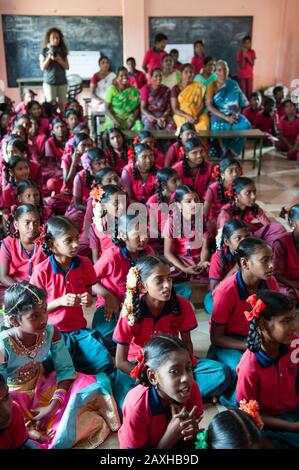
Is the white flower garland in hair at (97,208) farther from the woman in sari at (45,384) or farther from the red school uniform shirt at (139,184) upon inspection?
the woman in sari at (45,384)

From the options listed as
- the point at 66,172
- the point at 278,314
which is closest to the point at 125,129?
the point at 66,172

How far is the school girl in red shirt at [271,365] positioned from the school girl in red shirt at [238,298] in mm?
371

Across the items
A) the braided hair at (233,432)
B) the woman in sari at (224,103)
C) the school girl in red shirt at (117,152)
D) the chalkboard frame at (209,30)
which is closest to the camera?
the braided hair at (233,432)

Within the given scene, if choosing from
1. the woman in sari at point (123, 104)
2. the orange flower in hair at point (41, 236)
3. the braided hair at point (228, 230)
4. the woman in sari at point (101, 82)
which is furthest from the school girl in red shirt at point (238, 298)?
the woman in sari at point (101, 82)

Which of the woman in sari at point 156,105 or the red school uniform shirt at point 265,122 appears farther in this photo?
the red school uniform shirt at point 265,122

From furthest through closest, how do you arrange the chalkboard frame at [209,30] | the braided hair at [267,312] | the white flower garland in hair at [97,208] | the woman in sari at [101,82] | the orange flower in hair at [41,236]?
the chalkboard frame at [209,30] < the woman in sari at [101,82] < the white flower garland in hair at [97,208] < the orange flower in hair at [41,236] < the braided hair at [267,312]

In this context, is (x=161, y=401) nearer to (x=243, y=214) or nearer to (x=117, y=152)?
(x=243, y=214)

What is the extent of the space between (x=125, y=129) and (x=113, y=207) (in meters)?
3.20

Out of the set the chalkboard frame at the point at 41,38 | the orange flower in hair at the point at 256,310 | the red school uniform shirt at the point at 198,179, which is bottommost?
the red school uniform shirt at the point at 198,179

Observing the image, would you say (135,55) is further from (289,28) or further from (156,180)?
(156,180)

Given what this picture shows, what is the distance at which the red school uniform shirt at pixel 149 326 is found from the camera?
2086 millimetres

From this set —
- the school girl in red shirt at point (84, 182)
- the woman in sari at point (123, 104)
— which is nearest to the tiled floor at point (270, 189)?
the school girl in red shirt at point (84, 182)

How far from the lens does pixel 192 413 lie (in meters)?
1.53

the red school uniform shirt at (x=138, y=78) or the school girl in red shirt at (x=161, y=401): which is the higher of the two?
the red school uniform shirt at (x=138, y=78)
